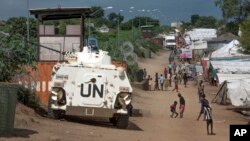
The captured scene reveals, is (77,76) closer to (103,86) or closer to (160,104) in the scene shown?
(103,86)

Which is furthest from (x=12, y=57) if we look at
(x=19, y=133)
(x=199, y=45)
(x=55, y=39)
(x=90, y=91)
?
(x=199, y=45)

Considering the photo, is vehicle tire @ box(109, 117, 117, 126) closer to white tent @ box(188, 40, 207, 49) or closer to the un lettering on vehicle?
the un lettering on vehicle

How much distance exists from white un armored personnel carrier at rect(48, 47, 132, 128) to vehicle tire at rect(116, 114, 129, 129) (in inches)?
9.1

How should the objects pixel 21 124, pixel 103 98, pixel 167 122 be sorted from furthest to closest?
pixel 167 122 → pixel 103 98 → pixel 21 124

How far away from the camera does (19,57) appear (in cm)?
2453

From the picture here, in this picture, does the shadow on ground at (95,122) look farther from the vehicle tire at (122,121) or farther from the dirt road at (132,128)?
the vehicle tire at (122,121)

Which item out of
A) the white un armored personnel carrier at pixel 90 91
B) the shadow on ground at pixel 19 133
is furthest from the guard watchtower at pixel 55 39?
the shadow on ground at pixel 19 133

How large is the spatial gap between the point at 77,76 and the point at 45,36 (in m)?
9.25

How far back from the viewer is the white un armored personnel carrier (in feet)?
75.9

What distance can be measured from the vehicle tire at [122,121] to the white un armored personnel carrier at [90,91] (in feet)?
0.76

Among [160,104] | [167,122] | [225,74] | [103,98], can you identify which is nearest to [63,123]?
[103,98]

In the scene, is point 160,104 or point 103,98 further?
Result: point 160,104

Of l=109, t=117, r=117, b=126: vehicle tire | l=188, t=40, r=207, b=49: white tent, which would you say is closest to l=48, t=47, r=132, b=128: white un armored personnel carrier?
l=109, t=117, r=117, b=126: vehicle tire

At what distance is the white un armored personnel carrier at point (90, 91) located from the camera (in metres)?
23.1
